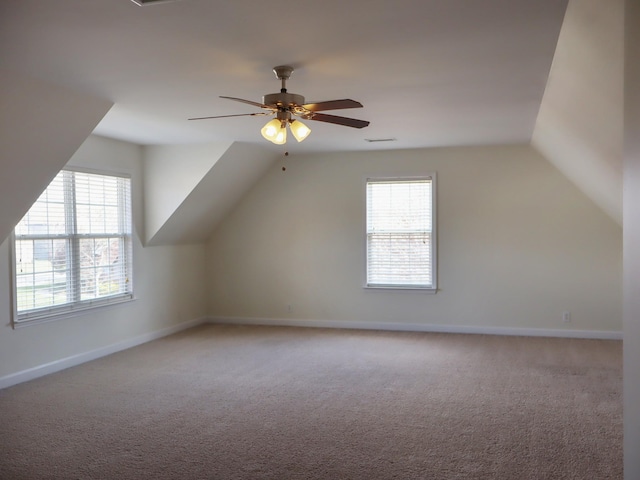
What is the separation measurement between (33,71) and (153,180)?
3064mm

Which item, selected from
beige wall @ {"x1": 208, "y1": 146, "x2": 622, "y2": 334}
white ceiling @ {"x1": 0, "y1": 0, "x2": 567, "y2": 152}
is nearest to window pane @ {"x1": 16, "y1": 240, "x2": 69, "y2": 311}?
white ceiling @ {"x1": 0, "y1": 0, "x2": 567, "y2": 152}

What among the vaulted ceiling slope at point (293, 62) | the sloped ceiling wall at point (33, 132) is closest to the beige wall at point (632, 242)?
the vaulted ceiling slope at point (293, 62)

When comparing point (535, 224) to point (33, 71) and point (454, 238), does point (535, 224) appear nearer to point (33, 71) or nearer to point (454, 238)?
point (454, 238)

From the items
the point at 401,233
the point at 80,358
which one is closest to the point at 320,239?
the point at 401,233

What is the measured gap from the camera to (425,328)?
705 cm

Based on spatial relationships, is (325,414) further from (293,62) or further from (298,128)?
(293,62)

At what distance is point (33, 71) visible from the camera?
3521 millimetres

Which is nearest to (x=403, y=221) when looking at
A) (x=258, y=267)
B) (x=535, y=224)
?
(x=535, y=224)

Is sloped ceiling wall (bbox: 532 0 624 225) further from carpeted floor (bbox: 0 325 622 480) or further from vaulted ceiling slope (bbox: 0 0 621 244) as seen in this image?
carpeted floor (bbox: 0 325 622 480)

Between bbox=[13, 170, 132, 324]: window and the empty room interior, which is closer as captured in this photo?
the empty room interior

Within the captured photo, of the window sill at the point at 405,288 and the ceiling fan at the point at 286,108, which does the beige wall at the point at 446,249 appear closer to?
the window sill at the point at 405,288

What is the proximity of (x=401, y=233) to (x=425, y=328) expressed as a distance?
128cm

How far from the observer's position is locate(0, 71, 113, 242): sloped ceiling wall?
146 inches

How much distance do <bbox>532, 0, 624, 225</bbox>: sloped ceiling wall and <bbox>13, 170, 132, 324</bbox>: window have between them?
4547 millimetres
